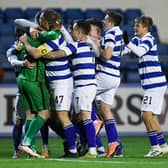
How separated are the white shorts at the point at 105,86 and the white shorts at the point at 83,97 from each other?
45 cm

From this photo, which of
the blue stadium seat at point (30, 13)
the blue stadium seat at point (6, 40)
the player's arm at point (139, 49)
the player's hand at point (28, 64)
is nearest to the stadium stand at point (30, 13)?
the blue stadium seat at point (30, 13)

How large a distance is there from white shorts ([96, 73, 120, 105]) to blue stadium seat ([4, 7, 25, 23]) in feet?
25.7

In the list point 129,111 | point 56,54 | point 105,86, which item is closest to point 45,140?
point 105,86

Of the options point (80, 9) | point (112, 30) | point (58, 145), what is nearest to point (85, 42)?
point (112, 30)

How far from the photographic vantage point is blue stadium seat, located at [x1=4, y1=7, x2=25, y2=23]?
21250 millimetres

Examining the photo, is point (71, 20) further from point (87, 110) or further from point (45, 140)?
point (87, 110)

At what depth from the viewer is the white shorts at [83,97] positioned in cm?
1310

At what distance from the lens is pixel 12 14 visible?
2128cm

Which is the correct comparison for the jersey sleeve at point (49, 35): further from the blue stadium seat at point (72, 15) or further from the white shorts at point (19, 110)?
the blue stadium seat at point (72, 15)

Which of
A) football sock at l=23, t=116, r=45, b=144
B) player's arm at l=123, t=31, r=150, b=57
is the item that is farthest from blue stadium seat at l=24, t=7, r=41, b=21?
football sock at l=23, t=116, r=45, b=144

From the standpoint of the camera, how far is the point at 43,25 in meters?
13.0

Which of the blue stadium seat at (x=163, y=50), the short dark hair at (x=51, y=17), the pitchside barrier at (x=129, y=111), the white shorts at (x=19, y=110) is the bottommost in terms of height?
the pitchside barrier at (x=129, y=111)

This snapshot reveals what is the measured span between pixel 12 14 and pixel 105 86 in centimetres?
804

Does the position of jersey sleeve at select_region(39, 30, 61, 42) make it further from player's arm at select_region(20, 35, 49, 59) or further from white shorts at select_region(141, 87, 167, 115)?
white shorts at select_region(141, 87, 167, 115)
